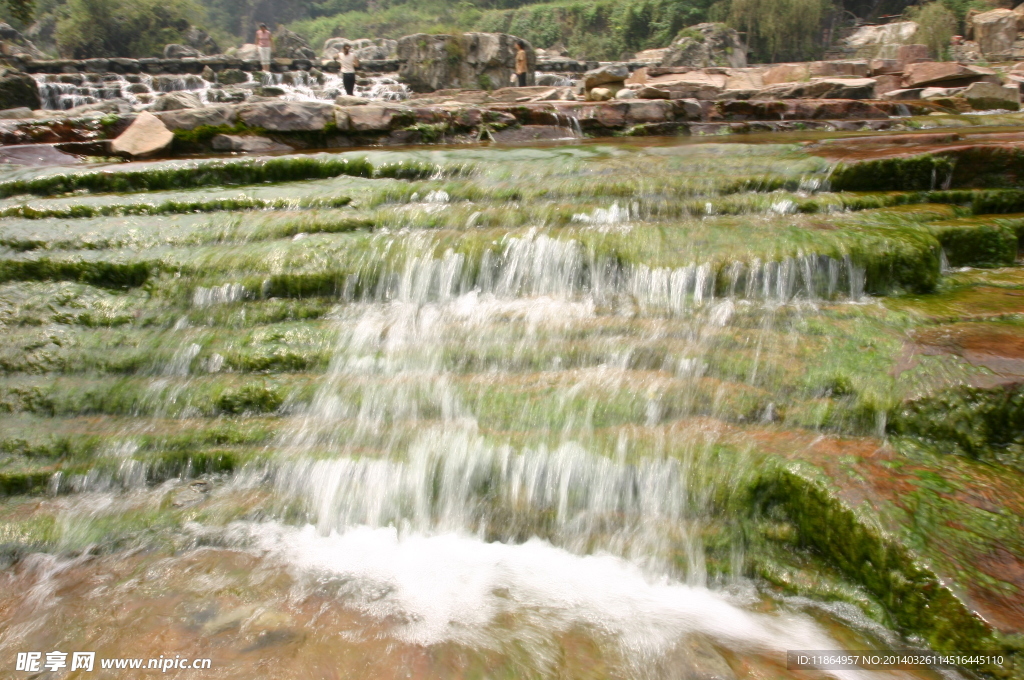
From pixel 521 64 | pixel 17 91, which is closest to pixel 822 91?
pixel 521 64

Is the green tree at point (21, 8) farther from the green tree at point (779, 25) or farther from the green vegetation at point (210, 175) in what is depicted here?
the green tree at point (779, 25)

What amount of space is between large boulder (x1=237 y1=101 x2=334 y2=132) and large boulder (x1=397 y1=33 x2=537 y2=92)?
41.0 feet

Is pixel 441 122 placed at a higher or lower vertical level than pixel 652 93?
lower

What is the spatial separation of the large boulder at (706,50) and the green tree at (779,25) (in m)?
4.16

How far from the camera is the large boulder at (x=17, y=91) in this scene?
13484 mm

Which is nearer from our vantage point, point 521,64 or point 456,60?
point 521,64

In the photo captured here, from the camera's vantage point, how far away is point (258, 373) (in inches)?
162

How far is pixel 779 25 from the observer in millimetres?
28969

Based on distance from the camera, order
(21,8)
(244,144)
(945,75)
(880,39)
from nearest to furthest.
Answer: (244,144) < (945,75) < (21,8) < (880,39)

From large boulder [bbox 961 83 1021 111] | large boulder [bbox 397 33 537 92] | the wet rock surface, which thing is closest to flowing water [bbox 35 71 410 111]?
large boulder [bbox 397 33 537 92]

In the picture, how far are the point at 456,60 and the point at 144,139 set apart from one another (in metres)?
14.2

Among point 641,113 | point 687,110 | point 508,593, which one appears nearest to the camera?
point 508,593

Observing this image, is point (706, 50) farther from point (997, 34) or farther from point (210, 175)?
point (210, 175)

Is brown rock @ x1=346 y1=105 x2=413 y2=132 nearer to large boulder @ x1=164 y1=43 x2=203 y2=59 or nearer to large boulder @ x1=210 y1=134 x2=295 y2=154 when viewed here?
large boulder @ x1=210 y1=134 x2=295 y2=154
